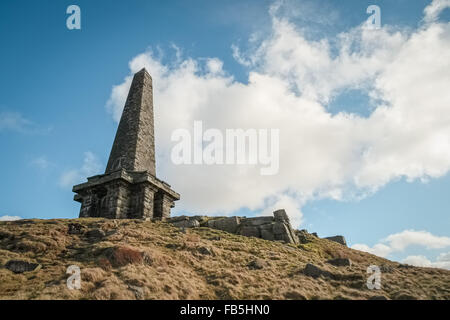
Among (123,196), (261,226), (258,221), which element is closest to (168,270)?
(261,226)

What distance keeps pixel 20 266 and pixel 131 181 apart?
1180 cm

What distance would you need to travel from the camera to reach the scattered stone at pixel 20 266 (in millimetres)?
9887

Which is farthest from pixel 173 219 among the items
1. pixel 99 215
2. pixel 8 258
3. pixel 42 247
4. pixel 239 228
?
pixel 8 258

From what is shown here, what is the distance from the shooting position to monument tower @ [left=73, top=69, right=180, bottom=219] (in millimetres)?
21172

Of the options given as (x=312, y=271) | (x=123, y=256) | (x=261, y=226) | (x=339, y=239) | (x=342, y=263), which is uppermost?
(x=261, y=226)

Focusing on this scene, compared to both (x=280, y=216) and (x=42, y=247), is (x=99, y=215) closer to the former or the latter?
(x=42, y=247)

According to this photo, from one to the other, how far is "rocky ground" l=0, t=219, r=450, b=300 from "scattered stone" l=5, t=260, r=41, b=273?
0.03m

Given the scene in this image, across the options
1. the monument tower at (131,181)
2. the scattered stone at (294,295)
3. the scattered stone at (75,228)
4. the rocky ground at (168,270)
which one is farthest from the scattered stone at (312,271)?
the monument tower at (131,181)

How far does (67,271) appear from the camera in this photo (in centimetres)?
938

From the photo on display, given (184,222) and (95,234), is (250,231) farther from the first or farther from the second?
(95,234)

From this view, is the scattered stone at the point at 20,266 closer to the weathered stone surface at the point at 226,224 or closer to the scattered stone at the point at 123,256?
the scattered stone at the point at 123,256

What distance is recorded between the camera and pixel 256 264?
12.0 m

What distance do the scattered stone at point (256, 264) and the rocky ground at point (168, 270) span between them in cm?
4
